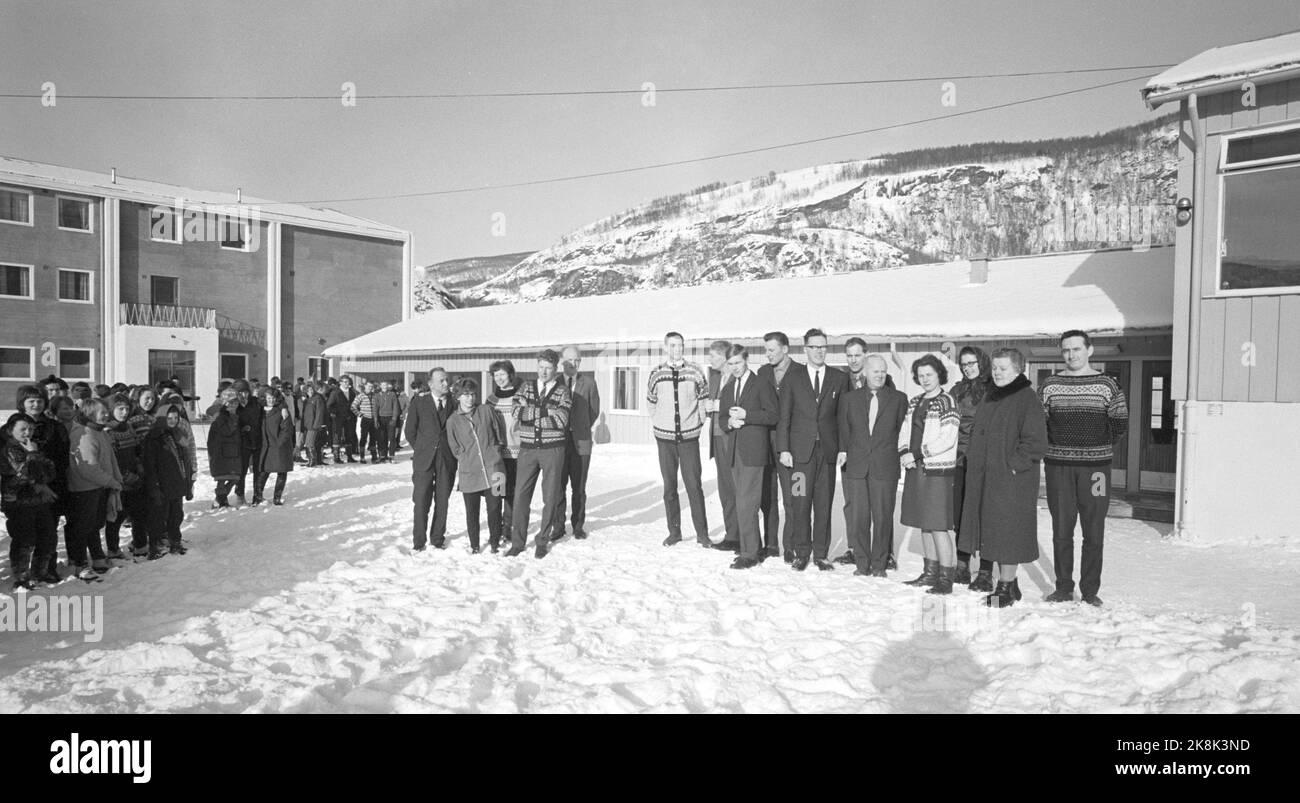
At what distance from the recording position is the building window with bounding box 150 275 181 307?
1153 inches

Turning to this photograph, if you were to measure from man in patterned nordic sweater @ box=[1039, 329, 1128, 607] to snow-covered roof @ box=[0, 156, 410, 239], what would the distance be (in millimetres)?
33341

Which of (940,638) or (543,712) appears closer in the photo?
(543,712)

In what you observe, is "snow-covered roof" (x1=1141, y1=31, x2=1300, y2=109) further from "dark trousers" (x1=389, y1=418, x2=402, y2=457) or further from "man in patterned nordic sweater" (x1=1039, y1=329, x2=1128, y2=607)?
"dark trousers" (x1=389, y1=418, x2=402, y2=457)

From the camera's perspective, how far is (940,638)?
186 inches

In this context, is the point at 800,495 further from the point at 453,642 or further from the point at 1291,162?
the point at 1291,162

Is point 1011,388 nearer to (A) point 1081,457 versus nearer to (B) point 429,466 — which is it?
(A) point 1081,457

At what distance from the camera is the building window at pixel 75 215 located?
27.5m

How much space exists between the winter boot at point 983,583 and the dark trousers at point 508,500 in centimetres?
431

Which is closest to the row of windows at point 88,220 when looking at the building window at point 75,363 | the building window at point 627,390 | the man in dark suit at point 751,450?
the building window at point 75,363

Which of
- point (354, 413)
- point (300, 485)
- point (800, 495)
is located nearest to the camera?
point (800, 495)

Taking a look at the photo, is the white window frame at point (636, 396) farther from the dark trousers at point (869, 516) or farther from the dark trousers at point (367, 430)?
the dark trousers at point (869, 516)

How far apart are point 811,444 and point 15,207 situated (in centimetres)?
3217
